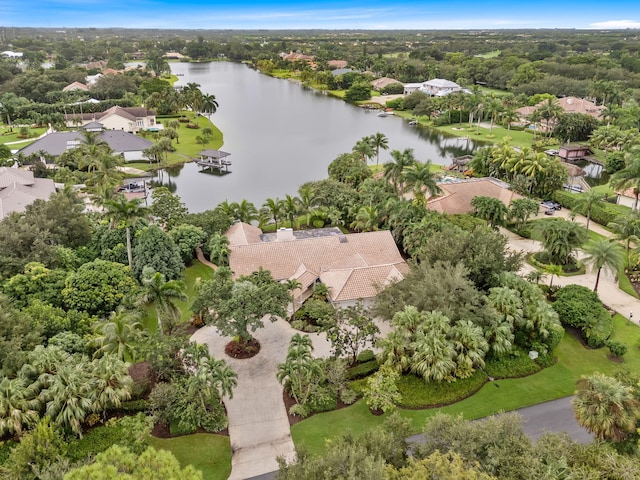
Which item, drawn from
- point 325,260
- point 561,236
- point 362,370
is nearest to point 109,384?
point 362,370

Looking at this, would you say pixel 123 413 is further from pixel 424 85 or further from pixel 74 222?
pixel 424 85

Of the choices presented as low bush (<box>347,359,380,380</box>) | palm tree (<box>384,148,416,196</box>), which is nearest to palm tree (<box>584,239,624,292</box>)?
low bush (<box>347,359,380,380</box>)

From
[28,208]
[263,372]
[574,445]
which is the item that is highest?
[28,208]

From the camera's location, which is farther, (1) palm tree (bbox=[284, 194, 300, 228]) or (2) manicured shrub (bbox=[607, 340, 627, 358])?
(1) palm tree (bbox=[284, 194, 300, 228])

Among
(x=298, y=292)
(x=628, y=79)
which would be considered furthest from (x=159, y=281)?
(x=628, y=79)

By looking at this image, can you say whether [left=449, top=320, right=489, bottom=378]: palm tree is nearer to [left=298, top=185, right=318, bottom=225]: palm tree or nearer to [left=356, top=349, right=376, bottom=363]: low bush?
[left=356, top=349, right=376, bottom=363]: low bush

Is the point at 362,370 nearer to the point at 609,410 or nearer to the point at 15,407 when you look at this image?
the point at 609,410

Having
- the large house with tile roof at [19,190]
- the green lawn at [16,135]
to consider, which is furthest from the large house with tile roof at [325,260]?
the green lawn at [16,135]
